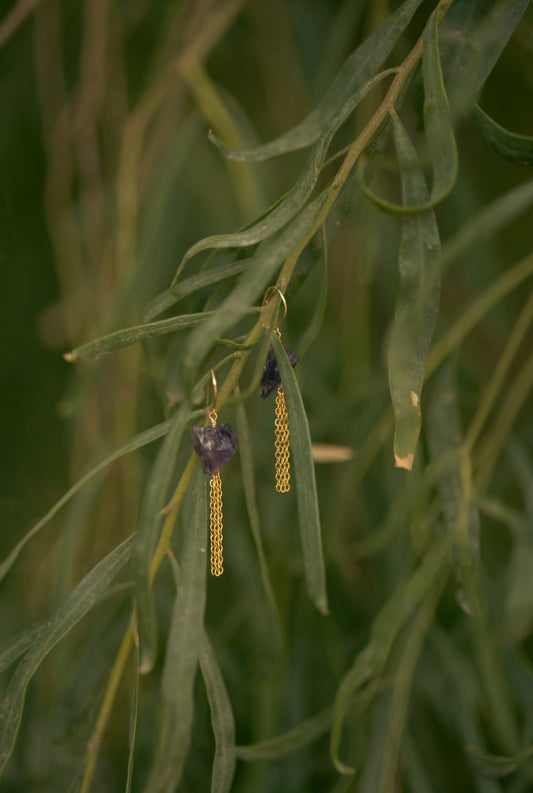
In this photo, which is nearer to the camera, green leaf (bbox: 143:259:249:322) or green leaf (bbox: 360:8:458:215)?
green leaf (bbox: 360:8:458:215)

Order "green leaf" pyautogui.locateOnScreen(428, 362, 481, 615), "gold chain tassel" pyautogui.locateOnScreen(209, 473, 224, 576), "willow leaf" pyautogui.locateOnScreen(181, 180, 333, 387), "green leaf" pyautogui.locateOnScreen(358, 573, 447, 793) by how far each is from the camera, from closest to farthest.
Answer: "willow leaf" pyautogui.locateOnScreen(181, 180, 333, 387)
"gold chain tassel" pyautogui.locateOnScreen(209, 473, 224, 576)
"green leaf" pyautogui.locateOnScreen(428, 362, 481, 615)
"green leaf" pyautogui.locateOnScreen(358, 573, 447, 793)

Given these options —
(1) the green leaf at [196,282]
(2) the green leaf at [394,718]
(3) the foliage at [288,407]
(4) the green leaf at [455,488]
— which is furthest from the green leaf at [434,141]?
(2) the green leaf at [394,718]

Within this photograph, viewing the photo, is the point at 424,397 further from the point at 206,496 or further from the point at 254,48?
the point at 206,496

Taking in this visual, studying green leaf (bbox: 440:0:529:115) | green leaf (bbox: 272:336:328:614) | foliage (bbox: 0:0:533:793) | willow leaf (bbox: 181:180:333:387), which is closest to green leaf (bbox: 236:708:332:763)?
foliage (bbox: 0:0:533:793)

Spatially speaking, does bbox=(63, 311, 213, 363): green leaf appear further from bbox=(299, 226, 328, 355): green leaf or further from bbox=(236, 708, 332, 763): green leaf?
bbox=(236, 708, 332, 763): green leaf

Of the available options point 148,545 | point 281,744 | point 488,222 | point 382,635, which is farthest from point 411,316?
point 281,744

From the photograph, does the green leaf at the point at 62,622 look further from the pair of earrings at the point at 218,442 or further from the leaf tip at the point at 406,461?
the leaf tip at the point at 406,461
